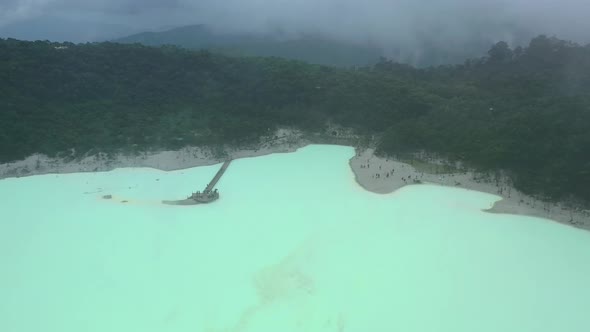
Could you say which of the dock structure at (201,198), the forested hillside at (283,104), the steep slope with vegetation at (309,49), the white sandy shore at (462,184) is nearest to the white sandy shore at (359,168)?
the white sandy shore at (462,184)

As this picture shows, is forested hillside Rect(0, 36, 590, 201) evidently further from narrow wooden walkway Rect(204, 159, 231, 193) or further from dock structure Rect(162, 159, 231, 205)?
dock structure Rect(162, 159, 231, 205)

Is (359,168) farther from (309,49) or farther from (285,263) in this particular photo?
(309,49)

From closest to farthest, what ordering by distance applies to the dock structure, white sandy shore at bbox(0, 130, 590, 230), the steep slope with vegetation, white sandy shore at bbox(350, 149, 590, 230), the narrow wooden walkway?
1. white sandy shore at bbox(350, 149, 590, 230)
2. white sandy shore at bbox(0, 130, 590, 230)
3. the dock structure
4. the narrow wooden walkway
5. the steep slope with vegetation

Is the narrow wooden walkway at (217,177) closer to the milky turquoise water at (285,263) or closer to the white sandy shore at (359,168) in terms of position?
the milky turquoise water at (285,263)

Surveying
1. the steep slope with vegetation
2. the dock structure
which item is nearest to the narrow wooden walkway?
the dock structure

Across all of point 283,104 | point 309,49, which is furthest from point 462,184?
point 309,49

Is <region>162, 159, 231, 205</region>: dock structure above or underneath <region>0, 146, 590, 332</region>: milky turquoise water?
above

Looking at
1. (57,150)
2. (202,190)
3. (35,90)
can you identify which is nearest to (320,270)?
(202,190)
